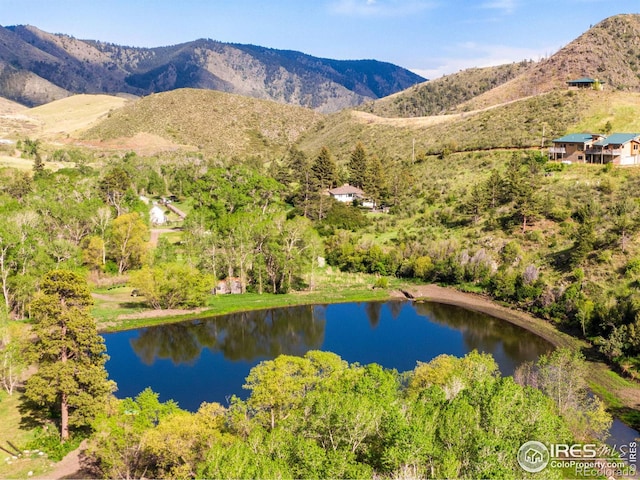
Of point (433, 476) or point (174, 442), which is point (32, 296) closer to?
point (174, 442)

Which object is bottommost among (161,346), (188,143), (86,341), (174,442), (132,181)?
(161,346)

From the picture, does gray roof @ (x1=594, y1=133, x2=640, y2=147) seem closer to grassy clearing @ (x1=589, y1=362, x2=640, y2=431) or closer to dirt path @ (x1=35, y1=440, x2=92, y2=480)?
grassy clearing @ (x1=589, y1=362, x2=640, y2=431)

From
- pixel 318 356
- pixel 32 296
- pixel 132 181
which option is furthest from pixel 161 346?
pixel 132 181

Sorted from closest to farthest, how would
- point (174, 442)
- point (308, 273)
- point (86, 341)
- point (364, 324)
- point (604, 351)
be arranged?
point (174, 442) < point (86, 341) < point (604, 351) < point (364, 324) < point (308, 273)

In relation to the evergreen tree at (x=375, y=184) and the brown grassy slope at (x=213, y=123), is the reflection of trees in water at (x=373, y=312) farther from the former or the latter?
the brown grassy slope at (x=213, y=123)

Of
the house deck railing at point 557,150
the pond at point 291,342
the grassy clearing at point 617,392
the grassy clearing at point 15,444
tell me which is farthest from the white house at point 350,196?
the grassy clearing at point 15,444

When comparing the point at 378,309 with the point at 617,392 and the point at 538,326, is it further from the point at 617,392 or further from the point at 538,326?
the point at 617,392
